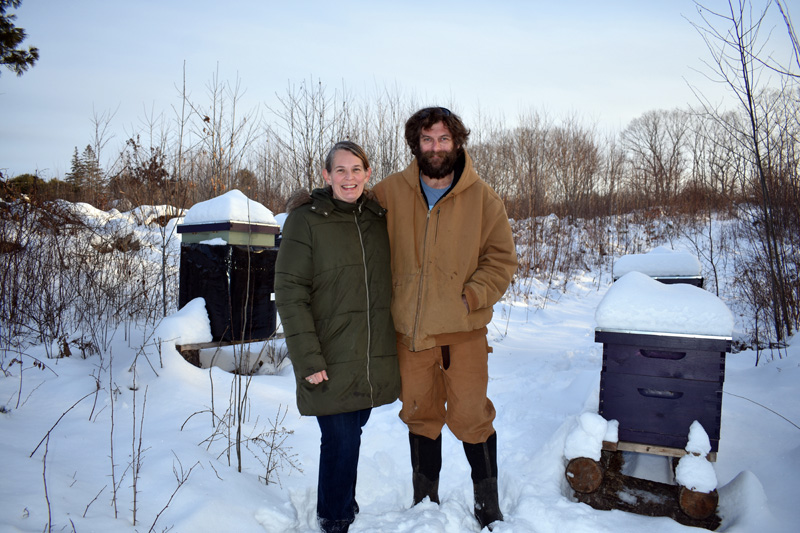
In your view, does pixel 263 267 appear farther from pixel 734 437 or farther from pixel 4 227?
pixel 734 437

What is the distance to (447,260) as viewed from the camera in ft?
7.98

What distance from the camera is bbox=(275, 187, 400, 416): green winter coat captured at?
7.04 feet

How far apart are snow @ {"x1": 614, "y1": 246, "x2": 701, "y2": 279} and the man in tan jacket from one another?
231cm

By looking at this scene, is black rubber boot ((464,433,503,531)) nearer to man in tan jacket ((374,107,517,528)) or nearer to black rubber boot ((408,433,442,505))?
man in tan jacket ((374,107,517,528))

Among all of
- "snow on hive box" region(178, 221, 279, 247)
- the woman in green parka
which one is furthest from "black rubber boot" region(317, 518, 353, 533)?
"snow on hive box" region(178, 221, 279, 247)

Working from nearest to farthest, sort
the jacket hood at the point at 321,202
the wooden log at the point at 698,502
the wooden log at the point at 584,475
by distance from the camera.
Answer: the jacket hood at the point at 321,202, the wooden log at the point at 698,502, the wooden log at the point at 584,475

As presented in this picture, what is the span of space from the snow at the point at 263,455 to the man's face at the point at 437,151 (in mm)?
1339

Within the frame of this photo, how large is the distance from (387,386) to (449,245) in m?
0.83

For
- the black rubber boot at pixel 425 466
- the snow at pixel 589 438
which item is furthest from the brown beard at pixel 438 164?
the snow at pixel 589 438

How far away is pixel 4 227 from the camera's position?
16.1 feet

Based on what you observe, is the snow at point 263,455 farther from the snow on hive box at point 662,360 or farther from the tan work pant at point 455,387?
the tan work pant at point 455,387

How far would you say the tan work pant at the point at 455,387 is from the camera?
2486 millimetres

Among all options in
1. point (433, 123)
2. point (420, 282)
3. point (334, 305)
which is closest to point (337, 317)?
point (334, 305)

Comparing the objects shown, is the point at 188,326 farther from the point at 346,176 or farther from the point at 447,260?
the point at 447,260
